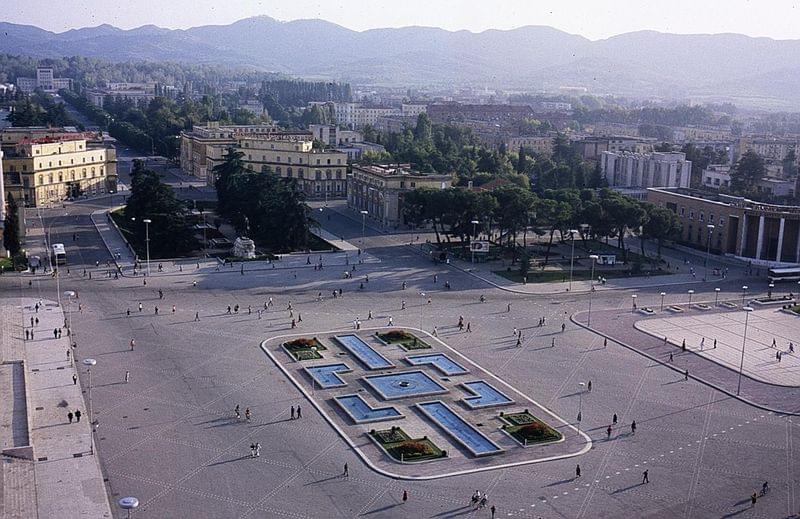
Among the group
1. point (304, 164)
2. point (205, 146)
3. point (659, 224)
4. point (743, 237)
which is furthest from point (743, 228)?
point (205, 146)

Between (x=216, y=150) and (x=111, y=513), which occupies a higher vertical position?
(x=216, y=150)

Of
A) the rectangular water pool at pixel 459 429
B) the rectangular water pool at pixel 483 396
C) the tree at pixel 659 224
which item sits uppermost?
Answer: the tree at pixel 659 224

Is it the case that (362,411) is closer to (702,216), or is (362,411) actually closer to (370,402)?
(370,402)

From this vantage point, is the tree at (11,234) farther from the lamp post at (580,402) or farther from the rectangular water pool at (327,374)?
the lamp post at (580,402)

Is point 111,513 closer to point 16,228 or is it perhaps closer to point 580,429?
point 580,429

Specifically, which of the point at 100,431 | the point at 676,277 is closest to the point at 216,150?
the point at 676,277

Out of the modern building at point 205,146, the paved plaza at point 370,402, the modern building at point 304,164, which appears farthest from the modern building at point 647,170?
the paved plaza at point 370,402
